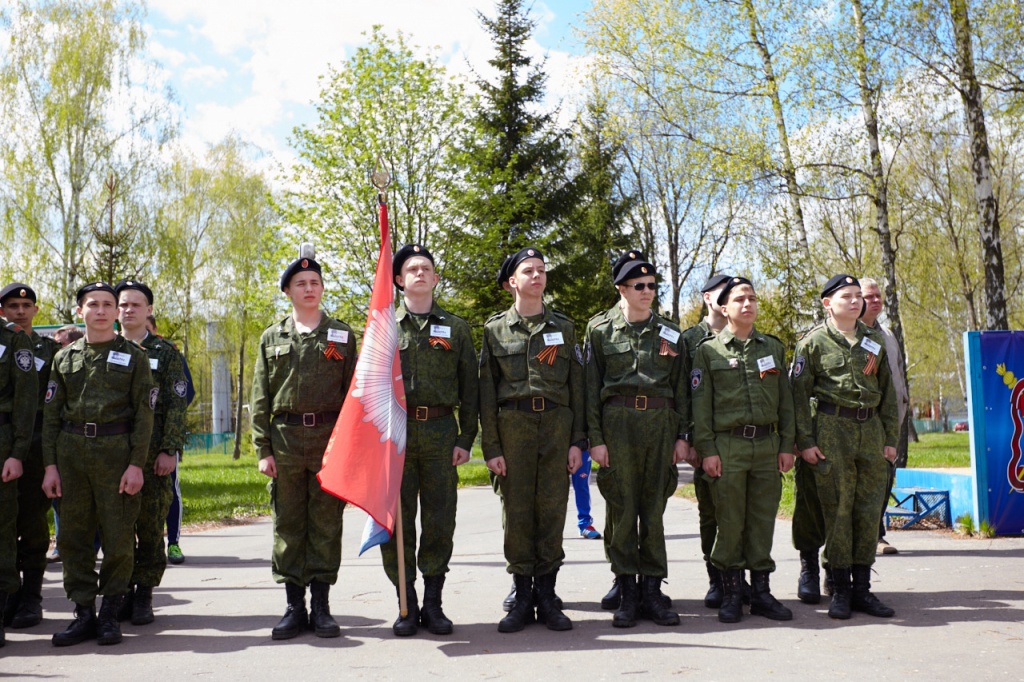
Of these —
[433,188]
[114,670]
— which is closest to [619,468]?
[114,670]

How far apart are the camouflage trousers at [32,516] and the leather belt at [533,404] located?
136 inches

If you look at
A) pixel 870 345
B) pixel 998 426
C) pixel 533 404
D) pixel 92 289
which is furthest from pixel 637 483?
pixel 998 426

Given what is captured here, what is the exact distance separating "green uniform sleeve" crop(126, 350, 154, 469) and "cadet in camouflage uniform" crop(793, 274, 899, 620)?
172 inches

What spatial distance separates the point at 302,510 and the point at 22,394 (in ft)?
6.76

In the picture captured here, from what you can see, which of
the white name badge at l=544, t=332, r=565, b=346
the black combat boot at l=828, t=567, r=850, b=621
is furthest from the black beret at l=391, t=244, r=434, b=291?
the black combat boot at l=828, t=567, r=850, b=621

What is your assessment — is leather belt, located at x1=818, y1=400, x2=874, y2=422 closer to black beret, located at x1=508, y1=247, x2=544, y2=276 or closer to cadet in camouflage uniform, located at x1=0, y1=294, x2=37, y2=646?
black beret, located at x1=508, y1=247, x2=544, y2=276

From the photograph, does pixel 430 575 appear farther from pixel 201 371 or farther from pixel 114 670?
pixel 201 371

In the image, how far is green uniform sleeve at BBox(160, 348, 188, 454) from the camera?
20.3 feet

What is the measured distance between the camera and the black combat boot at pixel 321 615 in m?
5.54

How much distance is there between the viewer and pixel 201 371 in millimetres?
59938

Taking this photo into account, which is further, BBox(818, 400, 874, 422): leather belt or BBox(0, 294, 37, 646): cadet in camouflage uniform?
BBox(818, 400, 874, 422): leather belt

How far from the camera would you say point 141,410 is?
571 centimetres

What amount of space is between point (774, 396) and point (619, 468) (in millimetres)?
1176

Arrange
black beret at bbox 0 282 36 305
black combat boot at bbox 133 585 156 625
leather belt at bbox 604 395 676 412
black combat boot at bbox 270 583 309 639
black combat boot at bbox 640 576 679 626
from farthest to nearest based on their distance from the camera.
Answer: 1. black beret at bbox 0 282 36 305
2. black combat boot at bbox 133 585 156 625
3. leather belt at bbox 604 395 676 412
4. black combat boot at bbox 640 576 679 626
5. black combat boot at bbox 270 583 309 639
